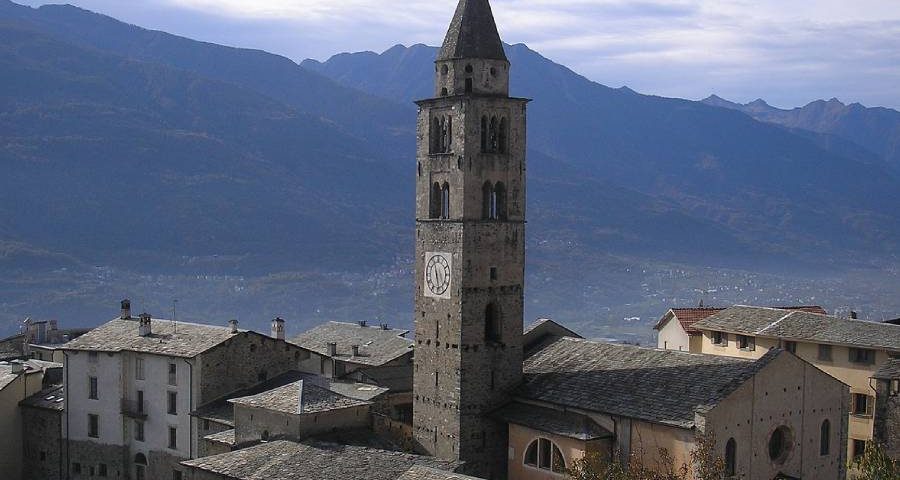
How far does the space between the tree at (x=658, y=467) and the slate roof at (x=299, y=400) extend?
11456 mm

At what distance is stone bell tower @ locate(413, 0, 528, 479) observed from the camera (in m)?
49.8

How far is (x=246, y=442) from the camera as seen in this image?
50.1 m

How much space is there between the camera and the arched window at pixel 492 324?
5091 centimetres

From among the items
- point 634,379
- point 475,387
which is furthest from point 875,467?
point 475,387

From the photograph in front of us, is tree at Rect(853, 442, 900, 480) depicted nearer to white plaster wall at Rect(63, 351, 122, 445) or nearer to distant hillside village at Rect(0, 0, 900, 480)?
distant hillside village at Rect(0, 0, 900, 480)

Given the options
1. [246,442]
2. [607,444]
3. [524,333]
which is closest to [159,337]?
[246,442]

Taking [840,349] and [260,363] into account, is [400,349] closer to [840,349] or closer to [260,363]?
[260,363]

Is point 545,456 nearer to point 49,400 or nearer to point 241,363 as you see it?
point 241,363

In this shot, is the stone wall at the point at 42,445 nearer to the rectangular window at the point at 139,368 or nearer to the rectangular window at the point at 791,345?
the rectangular window at the point at 139,368

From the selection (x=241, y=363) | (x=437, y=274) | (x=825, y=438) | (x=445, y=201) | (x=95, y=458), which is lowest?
(x=95, y=458)

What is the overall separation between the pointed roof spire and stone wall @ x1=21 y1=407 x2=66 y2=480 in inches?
1247

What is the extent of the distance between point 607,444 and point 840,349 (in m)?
20.8

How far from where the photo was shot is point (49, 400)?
67.3 m

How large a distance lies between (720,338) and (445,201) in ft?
75.8
